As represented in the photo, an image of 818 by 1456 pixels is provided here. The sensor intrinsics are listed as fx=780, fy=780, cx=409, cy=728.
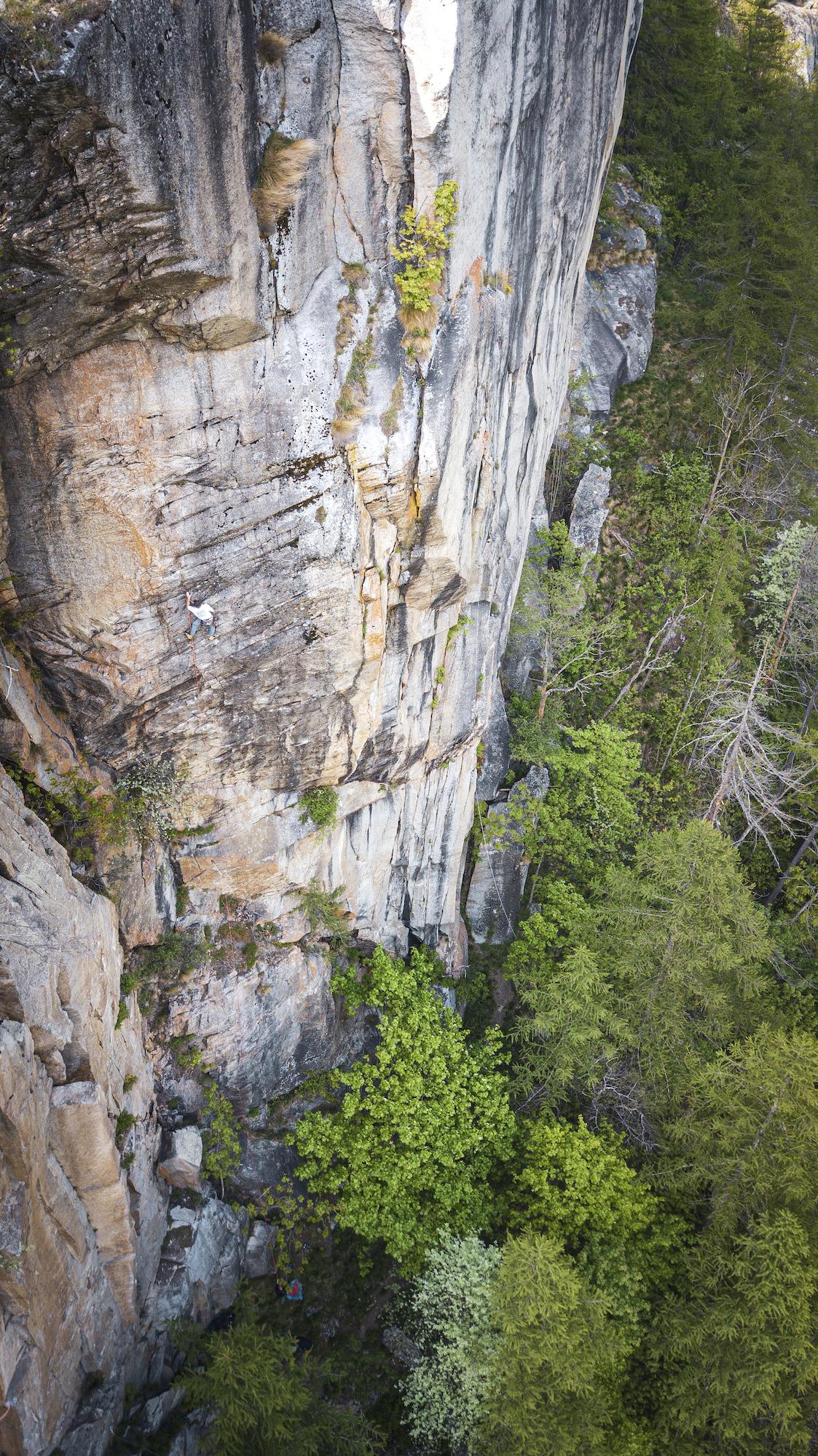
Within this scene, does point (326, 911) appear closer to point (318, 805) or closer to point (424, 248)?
point (318, 805)

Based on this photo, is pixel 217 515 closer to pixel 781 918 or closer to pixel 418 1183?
pixel 418 1183

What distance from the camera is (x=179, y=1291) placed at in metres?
11.1

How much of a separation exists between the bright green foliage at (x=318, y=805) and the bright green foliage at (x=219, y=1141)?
4.54 metres

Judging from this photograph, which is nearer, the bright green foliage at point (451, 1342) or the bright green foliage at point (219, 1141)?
the bright green foliage at point (451, 1342)

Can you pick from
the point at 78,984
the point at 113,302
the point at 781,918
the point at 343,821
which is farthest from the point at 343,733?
the point at 781,918

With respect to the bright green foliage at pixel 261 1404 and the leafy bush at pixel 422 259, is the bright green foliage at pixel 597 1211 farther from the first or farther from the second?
the leafy bush at pixel 422 259

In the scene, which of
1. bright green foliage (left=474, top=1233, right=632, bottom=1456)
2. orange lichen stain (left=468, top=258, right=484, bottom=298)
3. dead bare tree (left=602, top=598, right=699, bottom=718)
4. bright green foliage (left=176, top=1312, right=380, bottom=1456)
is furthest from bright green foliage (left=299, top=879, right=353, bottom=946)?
dead bare tree (left=602, top=598, right=699, bottom=718)

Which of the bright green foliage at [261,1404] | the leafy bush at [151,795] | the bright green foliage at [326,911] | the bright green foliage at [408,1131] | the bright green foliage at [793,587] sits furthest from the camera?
the bright green foliage at [793,587]

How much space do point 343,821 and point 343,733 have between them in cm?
202

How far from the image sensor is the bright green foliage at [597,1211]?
1219 centimetres

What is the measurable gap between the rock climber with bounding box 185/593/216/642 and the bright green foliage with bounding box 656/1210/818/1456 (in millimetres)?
11301

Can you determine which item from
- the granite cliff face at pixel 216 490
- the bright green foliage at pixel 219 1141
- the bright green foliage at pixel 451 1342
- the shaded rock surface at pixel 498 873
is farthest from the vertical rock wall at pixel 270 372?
the bright green foliage at pixel 451 1342

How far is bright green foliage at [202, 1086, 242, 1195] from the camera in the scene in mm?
12055

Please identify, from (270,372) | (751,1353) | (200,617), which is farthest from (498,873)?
(270,372)
